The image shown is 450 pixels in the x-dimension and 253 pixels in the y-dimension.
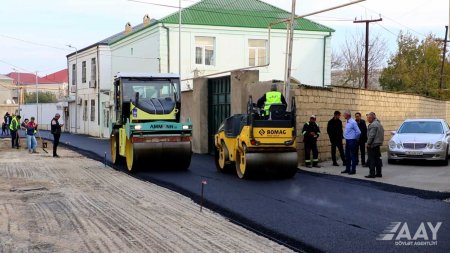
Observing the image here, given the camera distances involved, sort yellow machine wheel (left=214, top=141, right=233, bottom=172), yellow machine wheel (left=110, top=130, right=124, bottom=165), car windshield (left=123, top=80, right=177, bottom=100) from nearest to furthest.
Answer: yellow machine wheel (left=214, top=141, right=233, bottom=172) < car windshield (left=123, top=80, right=177, bottom=100) < yellow machine wheel (left=110, top=130, right=124, bottom=165)

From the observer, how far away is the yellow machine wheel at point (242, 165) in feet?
43.2

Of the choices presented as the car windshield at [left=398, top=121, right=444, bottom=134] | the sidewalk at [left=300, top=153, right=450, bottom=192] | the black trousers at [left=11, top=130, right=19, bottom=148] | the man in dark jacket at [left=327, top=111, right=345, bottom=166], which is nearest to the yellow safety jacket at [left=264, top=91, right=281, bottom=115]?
the sidewalk at [left=300, top=153, right=450, bottom=192]

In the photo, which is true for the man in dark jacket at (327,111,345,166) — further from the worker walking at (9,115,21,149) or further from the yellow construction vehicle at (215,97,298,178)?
the worker walking at (9,115,21,149)

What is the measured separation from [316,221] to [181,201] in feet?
10.7

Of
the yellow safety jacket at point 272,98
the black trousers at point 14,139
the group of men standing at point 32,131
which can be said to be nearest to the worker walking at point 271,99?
the yellow safety jacket at point 272,98

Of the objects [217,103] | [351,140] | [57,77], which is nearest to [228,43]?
[217,103]

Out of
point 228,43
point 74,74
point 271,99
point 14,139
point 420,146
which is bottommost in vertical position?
point 14,139

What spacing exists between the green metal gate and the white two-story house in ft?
32.4

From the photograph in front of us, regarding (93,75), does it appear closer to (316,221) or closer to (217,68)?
(217,68)

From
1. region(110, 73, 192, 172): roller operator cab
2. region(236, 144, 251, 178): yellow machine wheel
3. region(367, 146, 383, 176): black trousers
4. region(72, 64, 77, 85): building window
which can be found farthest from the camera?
region(72, 64, 77, 85): building window

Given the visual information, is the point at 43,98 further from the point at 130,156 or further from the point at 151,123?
the point at 151,123

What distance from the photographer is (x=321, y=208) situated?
9508 mm

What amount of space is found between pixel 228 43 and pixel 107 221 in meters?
26.2

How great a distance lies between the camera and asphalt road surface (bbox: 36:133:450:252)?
715 cm
